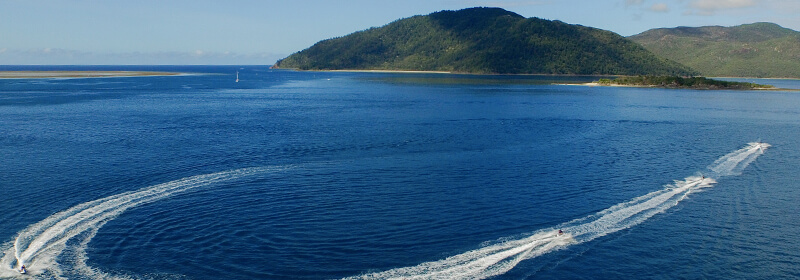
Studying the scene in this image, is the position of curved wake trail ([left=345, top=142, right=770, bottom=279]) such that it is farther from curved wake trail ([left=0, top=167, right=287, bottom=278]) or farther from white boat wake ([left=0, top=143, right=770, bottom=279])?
curved wake trail ([left=0, top=167, right=287, bottom=278])

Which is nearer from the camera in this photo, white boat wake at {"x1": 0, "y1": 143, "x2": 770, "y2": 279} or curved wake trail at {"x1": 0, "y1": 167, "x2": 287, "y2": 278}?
white boat wake at {"x1": 0, "y1": 143, "x2": 770, "y2": 279}

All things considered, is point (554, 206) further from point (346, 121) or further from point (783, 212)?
point (346, 121)

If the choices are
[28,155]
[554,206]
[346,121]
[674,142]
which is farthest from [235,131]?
[674,142]

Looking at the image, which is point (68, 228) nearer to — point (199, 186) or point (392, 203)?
point (199, 186)

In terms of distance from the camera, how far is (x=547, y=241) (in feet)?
66.4

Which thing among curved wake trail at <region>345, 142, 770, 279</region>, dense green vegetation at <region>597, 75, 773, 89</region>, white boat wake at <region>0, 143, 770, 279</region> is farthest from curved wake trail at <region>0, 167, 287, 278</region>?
dense green vegetation at <region>597, 75, 773, 89</region>

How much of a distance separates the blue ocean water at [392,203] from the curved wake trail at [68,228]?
9 centimetres

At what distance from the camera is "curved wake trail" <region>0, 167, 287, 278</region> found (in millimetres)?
17453

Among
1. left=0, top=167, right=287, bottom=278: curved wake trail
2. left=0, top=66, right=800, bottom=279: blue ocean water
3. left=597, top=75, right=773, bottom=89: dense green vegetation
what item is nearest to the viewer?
left=0, top=167, right=287, bottom=278: curved wake trail

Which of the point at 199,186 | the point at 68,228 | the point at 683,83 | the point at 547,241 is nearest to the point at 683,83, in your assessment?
the point at 683,83

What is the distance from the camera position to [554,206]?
24922 millimetres

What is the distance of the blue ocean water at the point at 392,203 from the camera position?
18.2 metres

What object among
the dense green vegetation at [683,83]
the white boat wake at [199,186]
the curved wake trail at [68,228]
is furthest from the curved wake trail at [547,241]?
the dense green vegetation at [683,83]

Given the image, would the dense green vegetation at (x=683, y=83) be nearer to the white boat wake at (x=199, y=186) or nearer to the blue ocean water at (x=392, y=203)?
the blue ocean water at (x=392, y=203)
